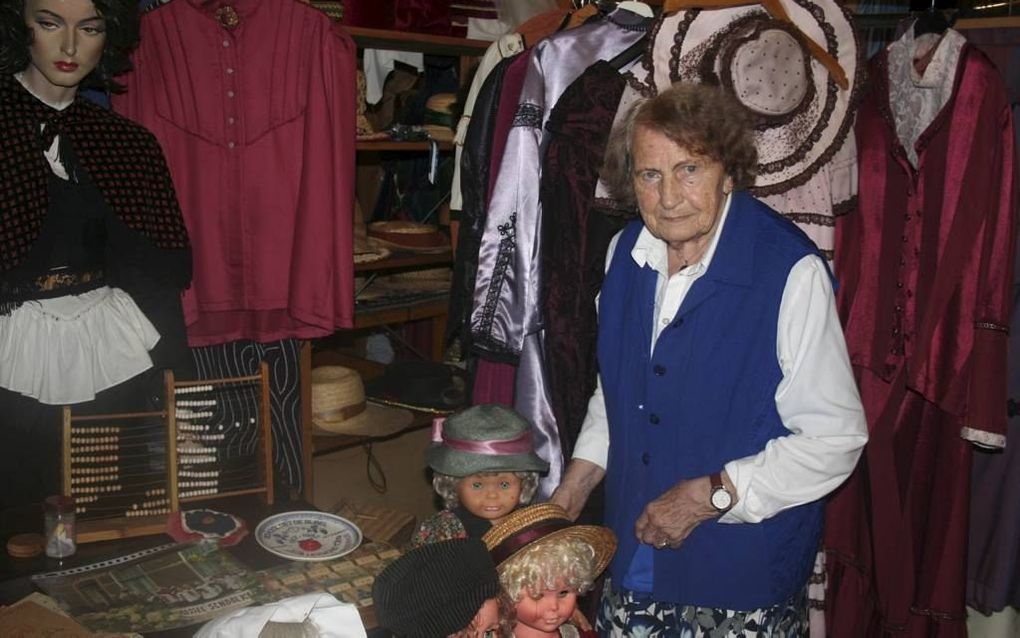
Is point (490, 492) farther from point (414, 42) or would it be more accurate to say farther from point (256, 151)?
point (414, 42)

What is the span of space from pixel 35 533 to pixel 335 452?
188cm

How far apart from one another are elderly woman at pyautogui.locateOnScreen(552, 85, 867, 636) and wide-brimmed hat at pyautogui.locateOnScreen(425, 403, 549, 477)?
18 cm

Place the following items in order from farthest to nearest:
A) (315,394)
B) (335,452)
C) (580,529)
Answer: (335,452) → (315,394) → (580,529)

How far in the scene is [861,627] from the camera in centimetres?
306

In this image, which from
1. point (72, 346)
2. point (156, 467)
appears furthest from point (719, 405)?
point (72, 346)

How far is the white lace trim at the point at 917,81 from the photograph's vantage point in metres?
2.71

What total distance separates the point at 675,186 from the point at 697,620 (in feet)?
2.92

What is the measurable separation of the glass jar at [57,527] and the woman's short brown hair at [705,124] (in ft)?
4.67

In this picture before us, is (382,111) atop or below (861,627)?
atop

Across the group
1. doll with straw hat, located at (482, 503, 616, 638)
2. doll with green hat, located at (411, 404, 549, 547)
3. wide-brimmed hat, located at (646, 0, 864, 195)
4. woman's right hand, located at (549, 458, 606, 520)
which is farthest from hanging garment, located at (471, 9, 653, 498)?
doll with straw hat, located at (482, 503, 616, 638)

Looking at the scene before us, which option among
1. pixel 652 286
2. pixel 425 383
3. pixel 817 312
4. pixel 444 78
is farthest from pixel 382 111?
pixel 817 312

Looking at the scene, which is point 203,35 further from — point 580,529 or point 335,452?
point 580,529

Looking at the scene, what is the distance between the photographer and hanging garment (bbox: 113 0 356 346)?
3156 millimetres

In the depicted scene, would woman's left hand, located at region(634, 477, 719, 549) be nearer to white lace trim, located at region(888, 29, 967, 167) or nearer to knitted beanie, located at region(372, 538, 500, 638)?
knitted beanie, located at region(372, 538, 500, 638)
